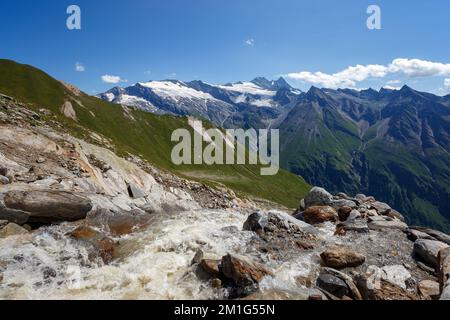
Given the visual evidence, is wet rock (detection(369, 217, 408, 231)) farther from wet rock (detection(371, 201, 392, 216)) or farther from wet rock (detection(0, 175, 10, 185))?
wet rock (detection(0, 175, 10, 185))

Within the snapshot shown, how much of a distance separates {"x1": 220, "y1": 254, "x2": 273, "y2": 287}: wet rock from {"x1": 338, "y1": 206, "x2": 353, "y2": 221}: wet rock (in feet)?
67.4

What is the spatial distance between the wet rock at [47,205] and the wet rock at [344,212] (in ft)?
90.1

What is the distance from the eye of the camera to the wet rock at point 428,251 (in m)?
26.5

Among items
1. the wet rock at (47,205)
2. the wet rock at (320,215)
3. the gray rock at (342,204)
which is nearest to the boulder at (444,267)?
the wet rock at (320,215)

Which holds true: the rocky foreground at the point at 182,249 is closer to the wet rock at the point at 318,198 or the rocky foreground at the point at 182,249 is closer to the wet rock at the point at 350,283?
the wet rock at the point at 350,283

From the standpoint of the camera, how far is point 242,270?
20484 millimetres

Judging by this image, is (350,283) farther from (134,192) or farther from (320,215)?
(134,192)

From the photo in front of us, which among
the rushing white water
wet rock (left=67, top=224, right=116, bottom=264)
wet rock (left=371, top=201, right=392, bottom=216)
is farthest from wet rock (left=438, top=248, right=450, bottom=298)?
wet rock (left=67, top=224, right=116, bottom=264)

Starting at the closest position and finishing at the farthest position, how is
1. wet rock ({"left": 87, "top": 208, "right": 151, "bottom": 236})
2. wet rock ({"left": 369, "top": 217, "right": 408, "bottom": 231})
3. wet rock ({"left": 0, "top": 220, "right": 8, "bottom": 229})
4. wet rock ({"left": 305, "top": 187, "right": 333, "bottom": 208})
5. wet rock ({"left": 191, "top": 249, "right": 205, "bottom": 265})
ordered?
wet rock ({"left": 191, "top": 249, "right": 205, "bottom": 265}) < wet rock ({"left": 0, "top": 220, "right": 8, "bottom": 229}) < wet rock ({"left": 87, "top": 208, "right": 151, "bottom": 236}) < wet rock ({"left": 369, "top": 217, "right": 408, "bottom": 231}) < wet rock ({"left": 305, "top": 187, "right": 333, "bottom": 208})

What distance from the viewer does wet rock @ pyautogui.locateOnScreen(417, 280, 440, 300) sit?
71.0 feet

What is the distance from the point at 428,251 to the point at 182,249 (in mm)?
19719

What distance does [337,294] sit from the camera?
2055 centimetres
